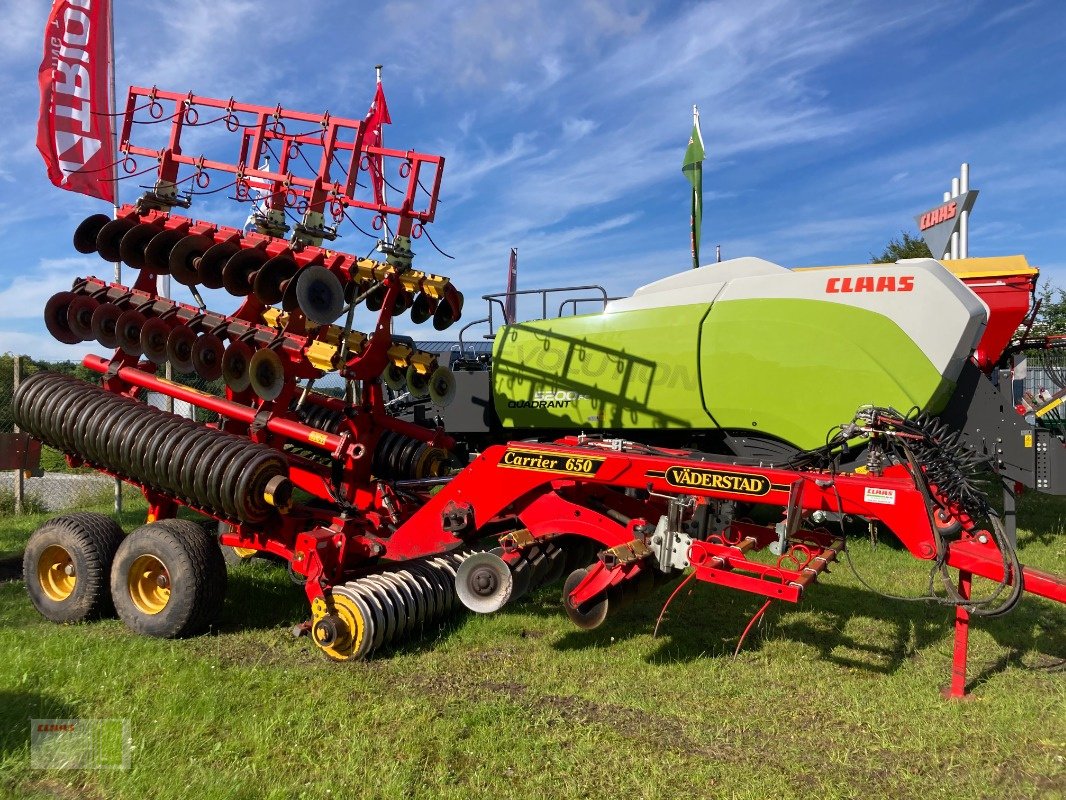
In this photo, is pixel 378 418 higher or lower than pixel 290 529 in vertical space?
higher

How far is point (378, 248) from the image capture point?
589cm

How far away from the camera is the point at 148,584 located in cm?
525

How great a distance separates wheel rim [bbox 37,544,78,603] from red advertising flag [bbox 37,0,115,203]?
4858mm

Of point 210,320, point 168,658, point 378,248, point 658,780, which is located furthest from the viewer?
point 378,248

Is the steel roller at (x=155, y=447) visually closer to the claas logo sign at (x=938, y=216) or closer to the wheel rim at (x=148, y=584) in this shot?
the wheel rim at (x=148, y=584)

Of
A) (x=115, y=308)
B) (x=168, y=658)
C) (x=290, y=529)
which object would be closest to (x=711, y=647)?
(x=290, y=529)

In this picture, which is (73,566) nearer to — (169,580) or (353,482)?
(169,580)

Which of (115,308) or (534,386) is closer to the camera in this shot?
(115,308)

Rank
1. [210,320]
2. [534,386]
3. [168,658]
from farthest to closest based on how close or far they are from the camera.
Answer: [534,386], [210,320], [168,658]

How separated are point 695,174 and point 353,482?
901cm

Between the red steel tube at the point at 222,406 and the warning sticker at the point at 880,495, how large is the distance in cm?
336

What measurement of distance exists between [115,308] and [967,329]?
695 centimetres

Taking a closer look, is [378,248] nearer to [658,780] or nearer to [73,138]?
[658,780]

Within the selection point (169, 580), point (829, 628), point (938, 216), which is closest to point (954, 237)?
point (938, 216)
